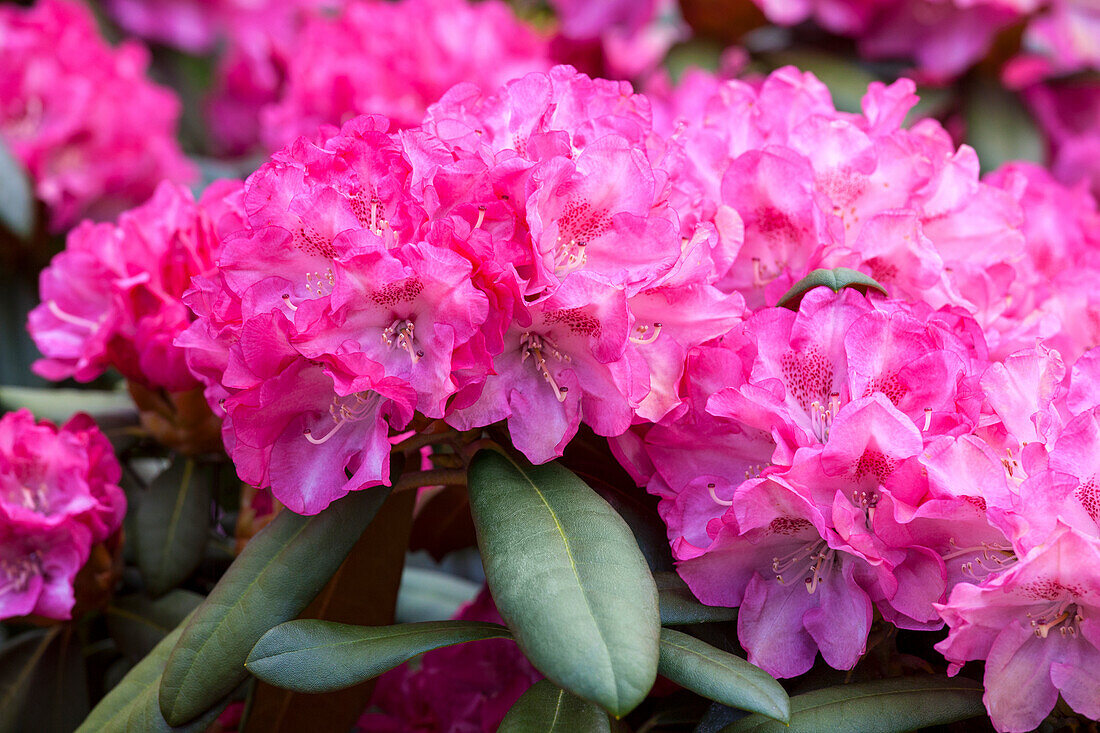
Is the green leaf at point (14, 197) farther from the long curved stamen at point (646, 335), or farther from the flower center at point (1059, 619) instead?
the flower center at point (1059, 619)

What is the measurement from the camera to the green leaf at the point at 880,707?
65 centimetres

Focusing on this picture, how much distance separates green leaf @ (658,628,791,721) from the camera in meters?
0.59

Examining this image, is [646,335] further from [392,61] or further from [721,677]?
[392,61]

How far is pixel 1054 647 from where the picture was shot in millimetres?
638

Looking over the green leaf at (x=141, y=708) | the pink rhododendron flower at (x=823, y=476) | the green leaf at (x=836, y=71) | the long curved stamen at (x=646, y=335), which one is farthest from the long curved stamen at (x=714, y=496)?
the green leaf at (x=836, y=71)

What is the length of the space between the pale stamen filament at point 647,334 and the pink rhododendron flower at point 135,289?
35 centimetres

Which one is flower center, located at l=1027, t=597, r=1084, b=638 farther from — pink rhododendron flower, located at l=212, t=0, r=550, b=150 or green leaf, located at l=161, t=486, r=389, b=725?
pink rhododendron flower, located at l=212, t=0, r=550, b=150

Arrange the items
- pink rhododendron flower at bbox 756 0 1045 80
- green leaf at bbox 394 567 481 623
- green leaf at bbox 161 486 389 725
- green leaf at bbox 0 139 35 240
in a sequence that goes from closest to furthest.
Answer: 1. green leaf at bbox 161 486 389 725
2. green leaf at bbox 394 567 481 623
3. green leaf at bbox 0 139 35 240
4. pink rhododendron flower at bbox 756 0 1045 80

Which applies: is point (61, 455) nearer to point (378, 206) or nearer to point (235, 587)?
point (235, 587)

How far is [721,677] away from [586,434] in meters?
0.25


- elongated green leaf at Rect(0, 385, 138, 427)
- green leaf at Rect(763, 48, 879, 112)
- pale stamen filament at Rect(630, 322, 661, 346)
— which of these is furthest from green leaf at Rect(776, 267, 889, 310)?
green leaf at Rect(763, 48, 879, 112)

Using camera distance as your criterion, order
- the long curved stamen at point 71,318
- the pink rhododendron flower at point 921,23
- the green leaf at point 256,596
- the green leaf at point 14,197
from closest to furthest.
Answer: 1. the green leaf at point 256,596
2. the long curved stamen at point 71,318
3. the green leaf at point 14,197
4. the pink rhododendron flower at point 921,23

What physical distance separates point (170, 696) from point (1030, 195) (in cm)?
96

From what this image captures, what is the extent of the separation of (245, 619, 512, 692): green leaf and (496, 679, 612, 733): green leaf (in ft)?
0.16
